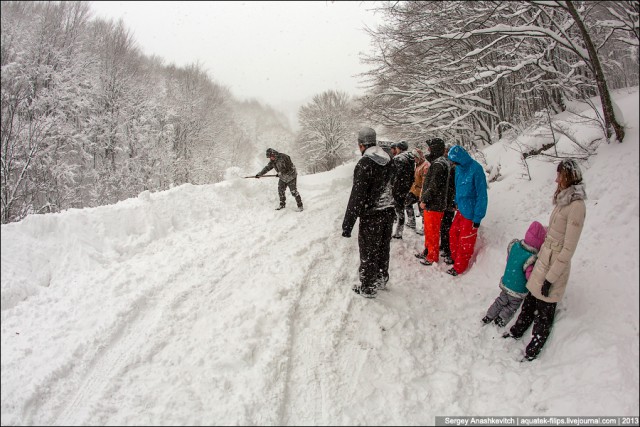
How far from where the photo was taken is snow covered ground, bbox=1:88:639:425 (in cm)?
257

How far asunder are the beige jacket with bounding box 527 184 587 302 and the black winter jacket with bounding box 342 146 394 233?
1.69 meters

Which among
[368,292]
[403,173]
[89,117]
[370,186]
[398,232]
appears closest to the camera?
[370,186]

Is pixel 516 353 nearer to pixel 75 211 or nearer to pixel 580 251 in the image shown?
pixel 580 251

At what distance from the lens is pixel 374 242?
4.04 metres

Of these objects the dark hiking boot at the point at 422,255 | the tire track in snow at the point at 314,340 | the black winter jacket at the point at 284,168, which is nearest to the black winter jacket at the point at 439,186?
the dark hiking boot at the point at 422,255

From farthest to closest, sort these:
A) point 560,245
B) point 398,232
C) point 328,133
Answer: point 328,133 → point 398,232 → point 560,245

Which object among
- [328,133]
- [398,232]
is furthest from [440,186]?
[328,133]

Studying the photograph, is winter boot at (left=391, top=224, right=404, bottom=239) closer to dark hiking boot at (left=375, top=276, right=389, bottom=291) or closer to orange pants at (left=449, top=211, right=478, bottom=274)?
orange pants at (left=449, top=211, right=478, bottom=274)

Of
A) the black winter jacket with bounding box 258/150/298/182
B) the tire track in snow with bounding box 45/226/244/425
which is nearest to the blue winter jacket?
the tire track in snow with bounding box 45/226/244/425

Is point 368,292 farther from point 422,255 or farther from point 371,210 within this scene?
point 422,255

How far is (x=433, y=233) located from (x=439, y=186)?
75cm

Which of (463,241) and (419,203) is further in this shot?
(419,203)

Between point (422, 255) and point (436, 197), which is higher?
point (436, 197)

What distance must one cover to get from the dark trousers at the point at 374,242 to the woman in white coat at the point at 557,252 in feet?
5.26
